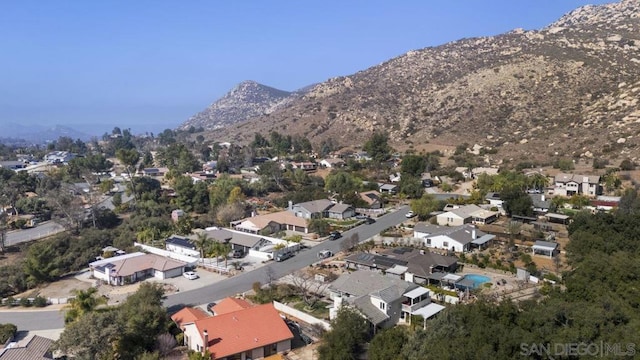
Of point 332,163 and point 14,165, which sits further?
point 14,165

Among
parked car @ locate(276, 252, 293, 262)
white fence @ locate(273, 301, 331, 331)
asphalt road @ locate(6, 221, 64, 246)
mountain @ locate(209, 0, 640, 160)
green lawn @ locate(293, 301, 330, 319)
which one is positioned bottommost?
green lawn @ locate(293, 301, 330, 319)

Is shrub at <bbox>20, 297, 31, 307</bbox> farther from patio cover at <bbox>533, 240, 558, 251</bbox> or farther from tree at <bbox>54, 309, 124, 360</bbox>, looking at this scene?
patio cover at <bbox>533, 240, 558, 251</bbox>

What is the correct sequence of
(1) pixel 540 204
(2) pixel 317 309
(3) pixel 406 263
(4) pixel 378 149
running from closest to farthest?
1. (2) pixel 317 309
2. (3) pixel 406 263
3. (1) pixel 540 204
4. (4) pixel 378 149

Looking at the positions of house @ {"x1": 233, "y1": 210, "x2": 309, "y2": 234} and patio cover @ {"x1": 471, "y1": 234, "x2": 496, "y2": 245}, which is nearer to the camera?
patio cover @ {"x1": 471, "y1": 234, "x2": 496, "y2": 245}

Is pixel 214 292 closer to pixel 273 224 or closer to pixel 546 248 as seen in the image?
pixel 273 224

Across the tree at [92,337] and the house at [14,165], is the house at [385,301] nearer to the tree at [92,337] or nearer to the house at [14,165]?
the tree at [92,337]

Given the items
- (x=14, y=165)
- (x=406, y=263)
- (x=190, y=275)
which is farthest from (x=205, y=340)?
(x=14, y=165)

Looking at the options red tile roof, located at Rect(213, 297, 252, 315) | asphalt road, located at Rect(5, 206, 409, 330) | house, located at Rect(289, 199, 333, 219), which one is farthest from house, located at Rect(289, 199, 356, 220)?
red tile roof, located at Rect(213, 297, 252, 315)
